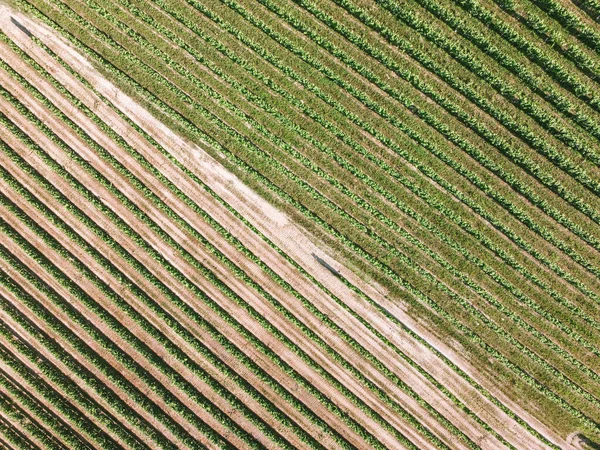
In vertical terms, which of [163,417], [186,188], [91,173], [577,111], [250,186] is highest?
[577,111]

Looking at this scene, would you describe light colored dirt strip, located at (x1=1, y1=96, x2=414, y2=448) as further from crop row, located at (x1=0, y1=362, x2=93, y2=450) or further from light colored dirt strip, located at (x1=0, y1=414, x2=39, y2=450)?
light colored dirt strip, located at (x1=0, y1=414, x2=39, y2=450)

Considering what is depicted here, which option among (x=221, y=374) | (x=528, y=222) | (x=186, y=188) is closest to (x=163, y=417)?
(x=221, y=374)

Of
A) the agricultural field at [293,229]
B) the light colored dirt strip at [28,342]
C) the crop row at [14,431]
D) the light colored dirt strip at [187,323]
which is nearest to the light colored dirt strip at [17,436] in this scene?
the crop row at [14,431]

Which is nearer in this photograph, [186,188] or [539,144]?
[539,144]

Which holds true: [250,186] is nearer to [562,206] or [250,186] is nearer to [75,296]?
[75,296]

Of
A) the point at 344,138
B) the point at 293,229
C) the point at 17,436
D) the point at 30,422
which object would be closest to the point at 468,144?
the point at 344,138

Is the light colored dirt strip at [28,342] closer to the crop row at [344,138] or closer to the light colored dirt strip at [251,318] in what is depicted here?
the light colored dirt strip at [251,318]
